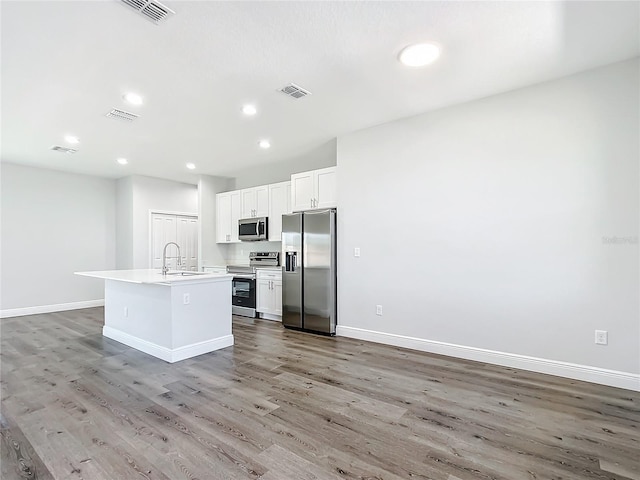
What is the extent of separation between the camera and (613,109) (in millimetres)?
2846

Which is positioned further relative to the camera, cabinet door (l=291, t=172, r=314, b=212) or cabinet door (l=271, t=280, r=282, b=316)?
cabinet door (l=271, t=280, r=282, b=316)

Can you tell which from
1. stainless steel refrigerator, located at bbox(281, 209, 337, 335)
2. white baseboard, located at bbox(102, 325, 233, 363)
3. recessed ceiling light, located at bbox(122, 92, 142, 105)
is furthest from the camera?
stainless steel refrigerator, located at bbox(281, 209, 337, 335)

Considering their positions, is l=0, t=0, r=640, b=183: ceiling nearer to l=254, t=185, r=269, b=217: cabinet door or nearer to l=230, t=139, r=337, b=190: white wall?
l=230, t=139, r=337, b=190: white wall

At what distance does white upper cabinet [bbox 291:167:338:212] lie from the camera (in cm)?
478

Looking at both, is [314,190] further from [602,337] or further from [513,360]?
[602,337]

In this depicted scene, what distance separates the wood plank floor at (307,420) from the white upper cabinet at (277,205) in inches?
108

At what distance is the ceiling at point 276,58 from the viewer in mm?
2193

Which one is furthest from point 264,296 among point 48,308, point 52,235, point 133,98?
point 52,235

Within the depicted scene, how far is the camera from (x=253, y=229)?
6.22 meters

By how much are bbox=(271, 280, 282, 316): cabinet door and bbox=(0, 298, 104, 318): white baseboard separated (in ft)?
13.7

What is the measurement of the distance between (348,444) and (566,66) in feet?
11.5

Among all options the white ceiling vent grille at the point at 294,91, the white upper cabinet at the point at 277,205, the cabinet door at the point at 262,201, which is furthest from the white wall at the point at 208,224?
the white ceiling vent grille at the point at 294,91

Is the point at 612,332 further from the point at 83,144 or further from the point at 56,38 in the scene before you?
the point at 83,144

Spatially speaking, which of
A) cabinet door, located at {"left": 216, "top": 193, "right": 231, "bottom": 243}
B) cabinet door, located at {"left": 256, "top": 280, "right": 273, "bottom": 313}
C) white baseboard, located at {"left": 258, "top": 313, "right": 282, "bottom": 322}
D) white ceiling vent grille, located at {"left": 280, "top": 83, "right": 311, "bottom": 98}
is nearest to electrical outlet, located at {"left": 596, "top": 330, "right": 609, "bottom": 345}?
white ceiling vent grille, located at {"left": 280, "top": 83, "right": 311, "bottom": 98}
